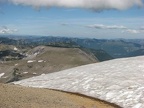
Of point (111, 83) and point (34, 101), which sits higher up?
point (34, 101)

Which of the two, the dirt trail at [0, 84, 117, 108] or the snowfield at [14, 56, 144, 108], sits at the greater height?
the dirt trail at [0, 84, 117, 108]

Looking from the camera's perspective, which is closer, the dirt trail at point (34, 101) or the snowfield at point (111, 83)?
the dirt trail at point (34, 101)

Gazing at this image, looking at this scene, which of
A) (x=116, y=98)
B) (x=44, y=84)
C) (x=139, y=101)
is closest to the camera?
(x=139, y=101)

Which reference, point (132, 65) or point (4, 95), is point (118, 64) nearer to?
point (132, 65)

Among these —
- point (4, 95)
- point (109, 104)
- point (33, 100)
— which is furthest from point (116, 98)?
point (4, 95)

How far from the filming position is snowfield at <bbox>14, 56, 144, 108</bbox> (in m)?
43.0

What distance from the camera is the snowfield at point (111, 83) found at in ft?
141

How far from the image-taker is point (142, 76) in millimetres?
53625

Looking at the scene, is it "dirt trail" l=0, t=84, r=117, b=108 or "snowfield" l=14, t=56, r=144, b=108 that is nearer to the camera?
"dirt trail" l=0, t=84, r=117, b=108

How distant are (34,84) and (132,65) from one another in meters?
20.9

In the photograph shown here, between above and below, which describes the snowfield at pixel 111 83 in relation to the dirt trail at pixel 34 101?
below

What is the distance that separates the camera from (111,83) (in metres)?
51.0

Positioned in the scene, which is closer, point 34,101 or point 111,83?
point 34,101

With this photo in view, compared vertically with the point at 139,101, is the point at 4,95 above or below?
above
